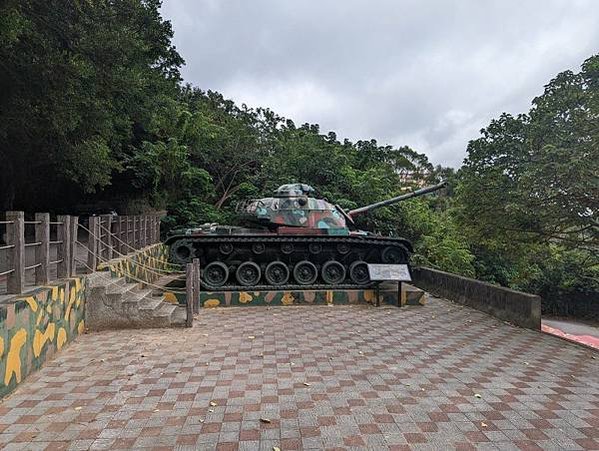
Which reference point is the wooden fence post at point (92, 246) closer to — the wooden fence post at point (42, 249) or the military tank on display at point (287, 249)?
the wooden fence post at point (42, 249)

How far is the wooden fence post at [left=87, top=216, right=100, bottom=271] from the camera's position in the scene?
22.8 ft

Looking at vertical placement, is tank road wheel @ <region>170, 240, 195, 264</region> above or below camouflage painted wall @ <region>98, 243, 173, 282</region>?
above

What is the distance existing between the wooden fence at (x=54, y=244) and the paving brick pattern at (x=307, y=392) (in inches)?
40.7

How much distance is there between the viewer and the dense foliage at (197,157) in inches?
316

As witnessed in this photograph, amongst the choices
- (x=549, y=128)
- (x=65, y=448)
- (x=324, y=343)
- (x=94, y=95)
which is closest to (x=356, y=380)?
(x=324, y=343)

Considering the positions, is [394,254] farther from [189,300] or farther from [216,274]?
[189,300]

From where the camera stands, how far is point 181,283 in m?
10.0

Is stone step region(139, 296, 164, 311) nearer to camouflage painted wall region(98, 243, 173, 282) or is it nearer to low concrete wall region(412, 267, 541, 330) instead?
camouflage painted wall region(98, 243, 173, 282)

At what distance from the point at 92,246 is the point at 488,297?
733cm

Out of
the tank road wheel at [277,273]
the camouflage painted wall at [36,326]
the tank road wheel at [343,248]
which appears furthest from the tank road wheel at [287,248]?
the camouflage painted wall at [36,326]

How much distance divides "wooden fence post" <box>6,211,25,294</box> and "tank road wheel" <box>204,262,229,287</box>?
16.2 feet

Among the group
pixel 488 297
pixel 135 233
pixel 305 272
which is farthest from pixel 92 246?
pixel 488 297

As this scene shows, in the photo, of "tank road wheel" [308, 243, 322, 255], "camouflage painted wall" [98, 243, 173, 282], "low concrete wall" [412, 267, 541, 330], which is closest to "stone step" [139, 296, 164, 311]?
"camouflage painted wall" [98, 243, 173, 282]

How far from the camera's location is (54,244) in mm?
7012
